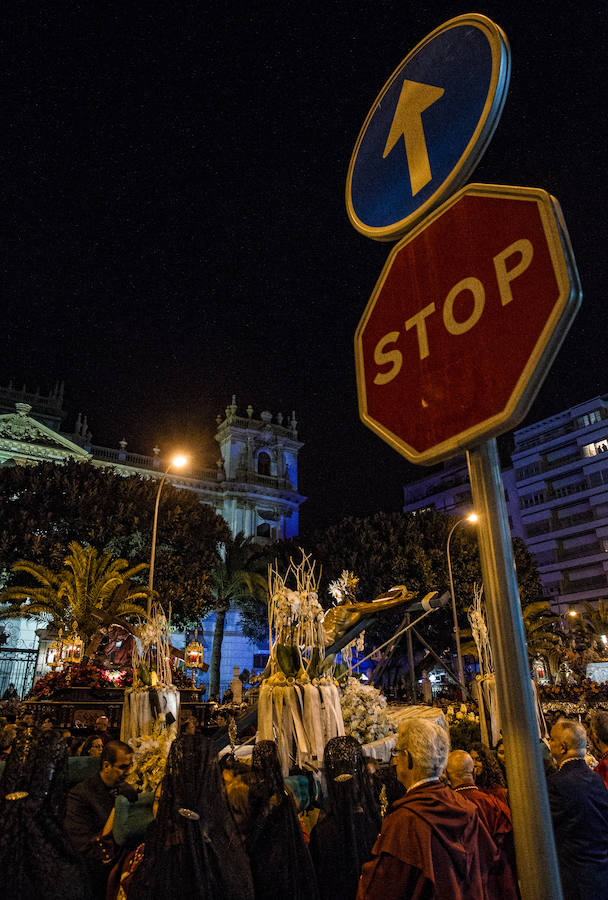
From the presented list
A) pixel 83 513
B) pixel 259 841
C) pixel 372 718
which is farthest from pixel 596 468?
pixel 259 841

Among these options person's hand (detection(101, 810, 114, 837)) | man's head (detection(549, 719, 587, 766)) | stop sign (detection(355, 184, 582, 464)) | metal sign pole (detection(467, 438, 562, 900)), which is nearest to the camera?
metal sign pole (detection(467, 438, 562, 900))

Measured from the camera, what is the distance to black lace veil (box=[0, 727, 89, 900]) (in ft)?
12.6

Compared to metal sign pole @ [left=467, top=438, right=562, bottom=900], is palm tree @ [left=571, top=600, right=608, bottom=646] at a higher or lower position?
higher

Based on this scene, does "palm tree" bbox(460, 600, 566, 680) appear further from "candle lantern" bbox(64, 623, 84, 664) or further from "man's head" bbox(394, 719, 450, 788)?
"man's head" bbox(394, 719, 450, 788)

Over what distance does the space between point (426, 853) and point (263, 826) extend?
7.73 ft

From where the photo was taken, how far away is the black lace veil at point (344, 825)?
4.52 metres

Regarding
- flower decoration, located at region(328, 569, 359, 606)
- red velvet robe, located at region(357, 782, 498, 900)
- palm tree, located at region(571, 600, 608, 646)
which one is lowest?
red velvet robe, located at region(357, 782, 498, 900)

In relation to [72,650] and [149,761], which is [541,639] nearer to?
[72,650]

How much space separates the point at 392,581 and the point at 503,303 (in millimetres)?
32081

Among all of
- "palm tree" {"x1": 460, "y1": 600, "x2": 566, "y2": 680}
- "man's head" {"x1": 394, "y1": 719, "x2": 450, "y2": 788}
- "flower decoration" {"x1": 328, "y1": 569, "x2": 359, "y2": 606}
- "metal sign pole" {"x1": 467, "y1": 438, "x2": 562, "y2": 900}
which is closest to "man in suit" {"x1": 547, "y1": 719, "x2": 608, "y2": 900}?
"man's head" {"x1": 394, "y1": 719, "x2": 450, "y2": 788}

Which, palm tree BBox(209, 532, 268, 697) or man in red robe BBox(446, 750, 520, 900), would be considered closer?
man in red robe BBox(446, 750, 520, 900)

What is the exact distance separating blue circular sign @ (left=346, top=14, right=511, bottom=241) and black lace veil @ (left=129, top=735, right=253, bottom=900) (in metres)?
3.60

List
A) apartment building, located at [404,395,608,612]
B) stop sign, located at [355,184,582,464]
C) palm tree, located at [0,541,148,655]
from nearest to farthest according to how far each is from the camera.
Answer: stop sign, located at [355,184,582,464] < palm tree, located at [0,541,148,655] < apartment building, located at [404,395,608,612]

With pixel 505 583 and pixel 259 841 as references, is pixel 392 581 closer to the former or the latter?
pixel 259 841
